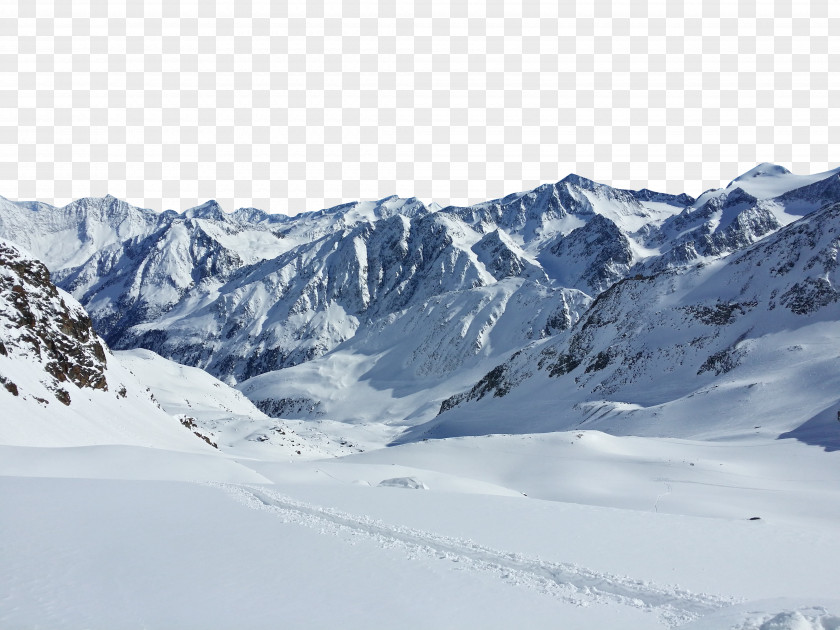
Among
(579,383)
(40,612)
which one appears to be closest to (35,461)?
(40,612)

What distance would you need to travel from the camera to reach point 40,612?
1027cm

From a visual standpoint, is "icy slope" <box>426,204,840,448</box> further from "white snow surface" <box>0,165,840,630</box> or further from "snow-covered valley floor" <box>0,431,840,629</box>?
"snow-covered valley floor" <box>0,431,840,629</box>

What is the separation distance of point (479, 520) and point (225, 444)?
61.6 meters

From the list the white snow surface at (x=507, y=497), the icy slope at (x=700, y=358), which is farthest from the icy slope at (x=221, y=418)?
the icy slope at (x=700, y=358)

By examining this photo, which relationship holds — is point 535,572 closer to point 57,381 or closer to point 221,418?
point 57,381

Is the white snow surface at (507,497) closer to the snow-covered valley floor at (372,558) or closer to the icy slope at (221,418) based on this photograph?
the snow-covered valley floor at (372,558)

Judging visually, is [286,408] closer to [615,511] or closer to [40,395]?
[40,395]

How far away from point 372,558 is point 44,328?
155 feet

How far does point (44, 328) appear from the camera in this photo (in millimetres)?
48906

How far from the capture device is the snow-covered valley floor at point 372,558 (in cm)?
1053

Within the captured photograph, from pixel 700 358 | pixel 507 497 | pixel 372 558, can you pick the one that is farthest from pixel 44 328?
pixel 700 358

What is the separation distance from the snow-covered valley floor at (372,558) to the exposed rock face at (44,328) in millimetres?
21589

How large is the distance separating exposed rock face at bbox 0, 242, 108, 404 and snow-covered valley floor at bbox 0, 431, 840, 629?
850 inches

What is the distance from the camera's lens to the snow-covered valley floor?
10531mm
